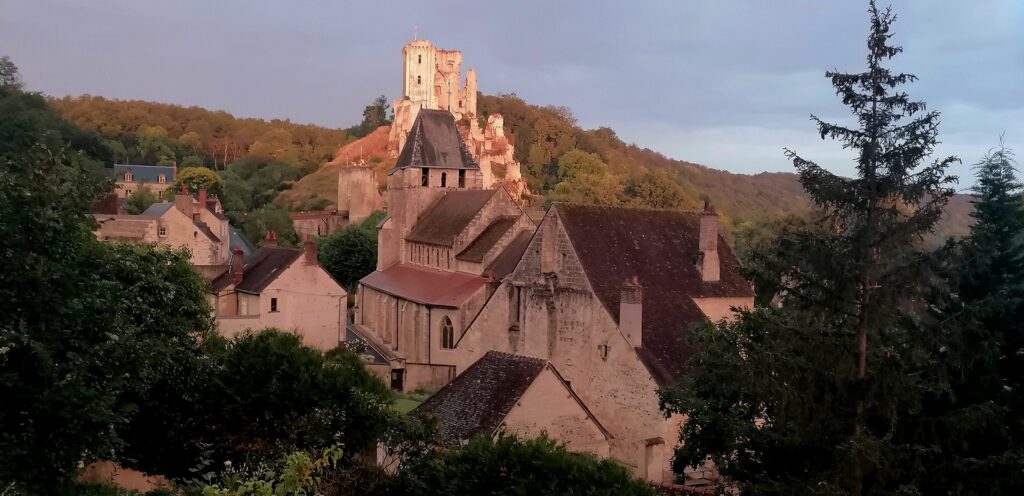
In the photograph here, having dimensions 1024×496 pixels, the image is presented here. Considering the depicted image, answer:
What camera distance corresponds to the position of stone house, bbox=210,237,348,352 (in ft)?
117

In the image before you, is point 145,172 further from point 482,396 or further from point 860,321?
point 860,321

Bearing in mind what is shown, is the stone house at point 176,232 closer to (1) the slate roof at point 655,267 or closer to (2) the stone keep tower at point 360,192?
(1) the slate roof at point 655,267

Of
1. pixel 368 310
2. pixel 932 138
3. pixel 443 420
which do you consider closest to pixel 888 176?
pixel 932 138

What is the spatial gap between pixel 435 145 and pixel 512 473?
3826 cm

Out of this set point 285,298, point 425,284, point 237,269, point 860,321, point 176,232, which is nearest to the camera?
point 860,321

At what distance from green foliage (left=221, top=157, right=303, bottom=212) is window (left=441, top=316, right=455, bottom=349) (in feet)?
193

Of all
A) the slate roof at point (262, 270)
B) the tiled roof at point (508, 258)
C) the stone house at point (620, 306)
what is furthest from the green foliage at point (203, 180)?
the stone house at point (620, 306)

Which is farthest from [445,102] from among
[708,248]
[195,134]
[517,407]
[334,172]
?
[517,407]

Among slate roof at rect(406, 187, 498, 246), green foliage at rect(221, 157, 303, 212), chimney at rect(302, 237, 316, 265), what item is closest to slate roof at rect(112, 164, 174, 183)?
green foliage at rect(221, 157, 303, 212)

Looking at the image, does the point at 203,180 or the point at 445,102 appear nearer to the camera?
the point at 203,180

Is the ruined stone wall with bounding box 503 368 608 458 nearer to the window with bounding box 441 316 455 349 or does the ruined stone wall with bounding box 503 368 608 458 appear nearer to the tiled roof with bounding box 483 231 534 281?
the tiled roof with bounding box 483 231 534 281

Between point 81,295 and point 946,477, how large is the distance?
44.6ft

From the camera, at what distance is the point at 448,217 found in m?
47.4

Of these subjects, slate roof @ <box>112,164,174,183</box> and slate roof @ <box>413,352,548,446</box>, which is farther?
slate roof @ <box>112,164,174,183</box>
